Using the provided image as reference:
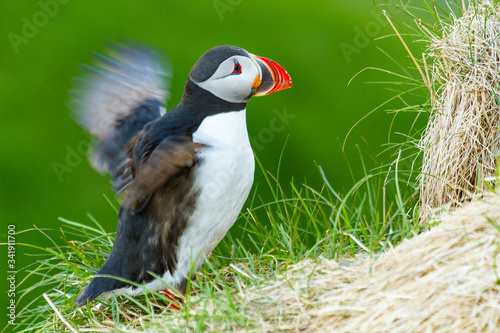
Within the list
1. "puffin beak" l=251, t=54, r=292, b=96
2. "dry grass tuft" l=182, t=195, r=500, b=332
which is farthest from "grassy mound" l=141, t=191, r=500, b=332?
"puffin beak" l=251, t=54, r=292, b=96

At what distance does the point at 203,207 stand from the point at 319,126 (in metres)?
2.16

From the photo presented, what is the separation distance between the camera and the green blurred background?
4359mm

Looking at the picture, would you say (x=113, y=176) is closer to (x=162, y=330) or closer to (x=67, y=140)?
(x=162, y=330)

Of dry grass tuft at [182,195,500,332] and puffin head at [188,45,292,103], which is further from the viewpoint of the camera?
puffin head at [188,45,292,103]

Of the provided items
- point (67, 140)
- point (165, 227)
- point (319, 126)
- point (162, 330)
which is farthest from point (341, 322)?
point (67, 140)

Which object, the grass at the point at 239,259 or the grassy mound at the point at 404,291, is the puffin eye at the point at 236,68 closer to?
the grass at the point at 239,259

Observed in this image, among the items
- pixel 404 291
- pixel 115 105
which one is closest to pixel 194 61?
pixel 115 105

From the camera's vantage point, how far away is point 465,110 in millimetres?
2832

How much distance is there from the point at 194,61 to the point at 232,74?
219 cm

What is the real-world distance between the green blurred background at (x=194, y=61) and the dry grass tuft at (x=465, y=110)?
1.21 meters

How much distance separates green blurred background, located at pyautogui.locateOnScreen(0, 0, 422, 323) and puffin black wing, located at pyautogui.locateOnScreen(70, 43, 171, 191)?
101 cm

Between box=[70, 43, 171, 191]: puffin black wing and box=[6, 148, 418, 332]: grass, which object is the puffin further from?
box=[70, 43, 171, 191]: puffin black wing

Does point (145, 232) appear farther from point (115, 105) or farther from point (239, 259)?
point (115, 105)

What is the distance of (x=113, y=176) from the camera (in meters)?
3.18
